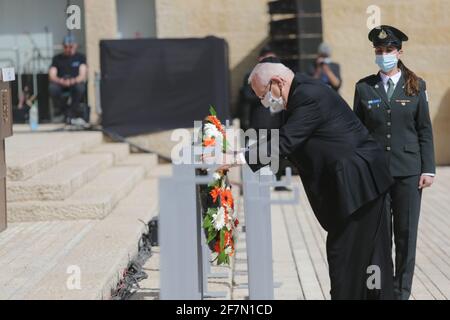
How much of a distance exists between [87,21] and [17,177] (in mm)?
7955

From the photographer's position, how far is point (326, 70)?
14.3 meters

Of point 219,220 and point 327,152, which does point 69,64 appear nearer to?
point 219,220

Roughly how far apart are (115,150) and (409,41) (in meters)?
5.13

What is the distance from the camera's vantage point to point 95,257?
7484mm

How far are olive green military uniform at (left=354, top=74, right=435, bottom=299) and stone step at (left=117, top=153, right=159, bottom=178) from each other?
22.0 feet

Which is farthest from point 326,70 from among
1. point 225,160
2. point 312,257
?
point 225,160

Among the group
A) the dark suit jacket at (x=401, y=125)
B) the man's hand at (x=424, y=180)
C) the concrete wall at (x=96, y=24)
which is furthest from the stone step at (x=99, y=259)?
the concrete wall at (x=96, y=24)

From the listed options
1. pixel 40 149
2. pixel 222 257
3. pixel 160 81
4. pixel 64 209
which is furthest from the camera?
pixel 160 81

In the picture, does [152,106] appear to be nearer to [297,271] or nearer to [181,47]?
[181,47]

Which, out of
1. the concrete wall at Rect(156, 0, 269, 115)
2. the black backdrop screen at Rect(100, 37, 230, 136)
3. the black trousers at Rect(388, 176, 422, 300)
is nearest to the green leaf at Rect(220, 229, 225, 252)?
the black trousers at Rect(388, 176, 422, 300)

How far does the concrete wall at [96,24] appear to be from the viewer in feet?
56.1

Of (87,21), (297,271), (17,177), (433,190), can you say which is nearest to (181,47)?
(87,21)

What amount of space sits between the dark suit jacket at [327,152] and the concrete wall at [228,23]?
11.8 metres

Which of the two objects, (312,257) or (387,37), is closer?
(387,37)
